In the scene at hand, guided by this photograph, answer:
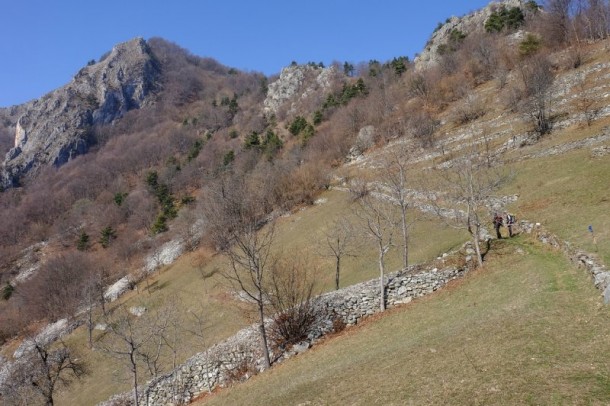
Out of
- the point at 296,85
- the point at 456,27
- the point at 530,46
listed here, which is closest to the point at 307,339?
the point at 530,46

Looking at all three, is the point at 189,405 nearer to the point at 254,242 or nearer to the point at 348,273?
the point at 254,242

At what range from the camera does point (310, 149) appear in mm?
99812

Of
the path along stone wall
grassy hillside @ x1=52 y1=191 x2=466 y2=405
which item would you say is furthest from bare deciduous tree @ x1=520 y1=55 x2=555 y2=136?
the path along stone wall

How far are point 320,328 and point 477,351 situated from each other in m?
14.3

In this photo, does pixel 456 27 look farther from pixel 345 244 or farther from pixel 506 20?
pixel 345 244

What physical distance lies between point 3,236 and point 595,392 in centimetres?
18153

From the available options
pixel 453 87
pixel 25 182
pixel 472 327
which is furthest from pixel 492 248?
pixel 25 182

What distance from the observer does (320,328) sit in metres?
26.7

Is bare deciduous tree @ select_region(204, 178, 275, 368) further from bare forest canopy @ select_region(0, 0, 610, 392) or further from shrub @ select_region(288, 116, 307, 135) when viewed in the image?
shrub @ select_region(288, 116, 307, 135)

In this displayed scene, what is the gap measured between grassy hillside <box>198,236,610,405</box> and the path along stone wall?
62.2 inches

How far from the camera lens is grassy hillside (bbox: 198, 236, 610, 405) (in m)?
10.8

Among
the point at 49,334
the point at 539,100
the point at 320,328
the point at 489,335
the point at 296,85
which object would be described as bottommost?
the point at 49,334

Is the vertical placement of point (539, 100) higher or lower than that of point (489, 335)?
higher

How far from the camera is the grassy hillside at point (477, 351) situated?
1082cm
